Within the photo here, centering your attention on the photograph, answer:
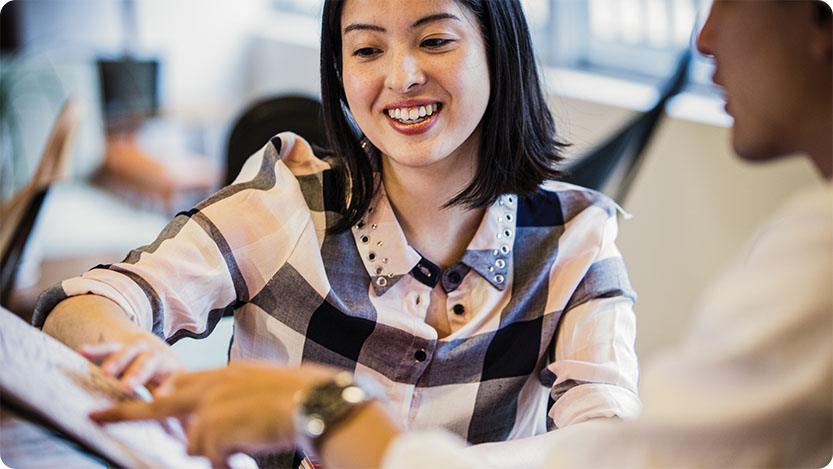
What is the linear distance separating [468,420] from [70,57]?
372 cm

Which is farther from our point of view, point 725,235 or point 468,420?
point 725,235

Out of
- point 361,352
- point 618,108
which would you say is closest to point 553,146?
point 361,352

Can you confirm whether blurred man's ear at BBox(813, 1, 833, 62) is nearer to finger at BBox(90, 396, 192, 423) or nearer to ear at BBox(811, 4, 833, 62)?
ear at BBox(811, 4, 833, 62)

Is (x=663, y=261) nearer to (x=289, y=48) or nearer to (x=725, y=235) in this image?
(x=725, y=235)

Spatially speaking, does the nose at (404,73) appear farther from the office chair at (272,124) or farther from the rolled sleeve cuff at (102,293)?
the office chair at (272,124)

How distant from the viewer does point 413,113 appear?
1.00 m

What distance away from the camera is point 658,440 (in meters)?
0.54

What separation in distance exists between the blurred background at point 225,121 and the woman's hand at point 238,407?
63 cm

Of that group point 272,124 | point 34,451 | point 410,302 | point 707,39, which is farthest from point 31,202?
point 707,39

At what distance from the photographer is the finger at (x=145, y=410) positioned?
654mm

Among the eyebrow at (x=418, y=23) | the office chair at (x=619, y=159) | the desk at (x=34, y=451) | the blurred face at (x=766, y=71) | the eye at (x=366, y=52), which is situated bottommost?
the desk at (x=34, y=451)

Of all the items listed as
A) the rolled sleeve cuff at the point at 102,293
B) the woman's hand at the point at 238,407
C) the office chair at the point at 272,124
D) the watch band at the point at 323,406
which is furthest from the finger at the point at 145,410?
the office chair at the point at 272,124

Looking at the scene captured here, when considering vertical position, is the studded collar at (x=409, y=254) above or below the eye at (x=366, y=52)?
below

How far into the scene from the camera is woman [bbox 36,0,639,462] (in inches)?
39.2
